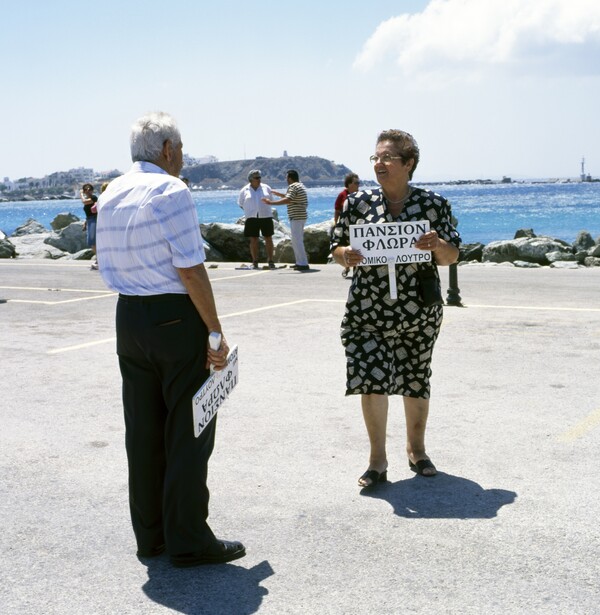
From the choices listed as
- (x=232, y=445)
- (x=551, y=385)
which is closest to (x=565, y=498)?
(x=232, y=445)

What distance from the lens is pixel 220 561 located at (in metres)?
3.95

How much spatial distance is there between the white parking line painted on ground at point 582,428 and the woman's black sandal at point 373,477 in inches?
51.7

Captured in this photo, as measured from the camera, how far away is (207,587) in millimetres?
3717

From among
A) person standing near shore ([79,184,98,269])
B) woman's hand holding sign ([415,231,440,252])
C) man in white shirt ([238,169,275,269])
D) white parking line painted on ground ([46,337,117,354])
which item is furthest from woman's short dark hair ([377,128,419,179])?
person standing near shore ([79,184,98,269])

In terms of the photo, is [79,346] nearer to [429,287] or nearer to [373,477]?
[373,477]

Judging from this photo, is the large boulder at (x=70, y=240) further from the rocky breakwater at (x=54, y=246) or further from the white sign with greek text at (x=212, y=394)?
the white sign with greek text at (x=212, y=394)

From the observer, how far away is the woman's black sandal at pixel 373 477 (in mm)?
4836

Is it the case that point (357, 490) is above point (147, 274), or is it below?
below

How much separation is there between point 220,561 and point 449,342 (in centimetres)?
530

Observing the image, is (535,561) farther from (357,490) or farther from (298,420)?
(298,420)

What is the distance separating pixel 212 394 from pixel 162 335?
342mm

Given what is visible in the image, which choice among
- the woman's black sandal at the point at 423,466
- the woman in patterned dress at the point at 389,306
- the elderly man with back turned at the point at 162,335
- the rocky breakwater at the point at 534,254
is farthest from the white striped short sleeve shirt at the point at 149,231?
→ the rocky breakwater at the point at 534,254

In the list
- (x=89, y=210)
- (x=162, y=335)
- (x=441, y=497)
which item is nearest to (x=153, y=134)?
(x=162, y=335)

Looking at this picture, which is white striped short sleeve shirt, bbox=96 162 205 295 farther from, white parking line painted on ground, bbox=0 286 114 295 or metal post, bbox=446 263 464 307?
white parking line painted on ground, bbox=0 286 114 295
